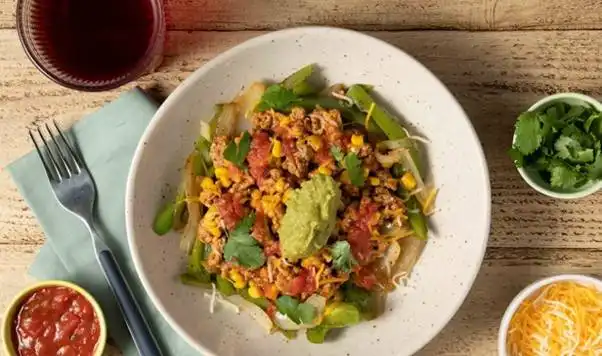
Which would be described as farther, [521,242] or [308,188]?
[521,242]

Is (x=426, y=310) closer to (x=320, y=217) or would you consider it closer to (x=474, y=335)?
(x=474, y=335)

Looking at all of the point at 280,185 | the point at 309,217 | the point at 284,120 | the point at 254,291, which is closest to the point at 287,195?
the point at 280,185

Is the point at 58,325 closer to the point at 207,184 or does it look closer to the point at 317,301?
the point at 207,184

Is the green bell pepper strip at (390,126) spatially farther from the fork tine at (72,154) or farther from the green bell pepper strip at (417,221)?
the fork tine at (72,154)

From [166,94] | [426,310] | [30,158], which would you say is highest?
[166,94]

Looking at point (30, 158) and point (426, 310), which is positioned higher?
point (30, 158)

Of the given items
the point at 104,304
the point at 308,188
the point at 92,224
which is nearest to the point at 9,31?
the point at 92,224
